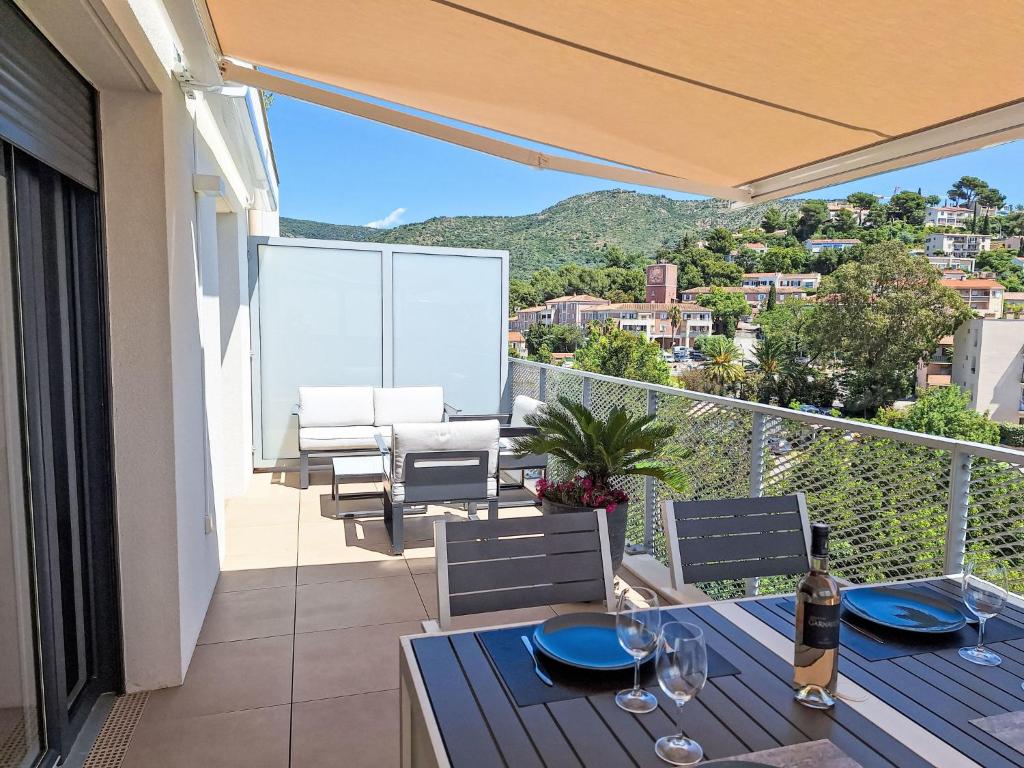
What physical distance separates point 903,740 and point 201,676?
3014 millimetres

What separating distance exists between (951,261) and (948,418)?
1551 cm

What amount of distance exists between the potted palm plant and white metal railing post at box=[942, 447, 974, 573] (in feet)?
5.42

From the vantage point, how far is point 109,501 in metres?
2.97

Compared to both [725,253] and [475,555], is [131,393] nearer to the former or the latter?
[475,555]

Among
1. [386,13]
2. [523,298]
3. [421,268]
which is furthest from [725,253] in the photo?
[386,13]

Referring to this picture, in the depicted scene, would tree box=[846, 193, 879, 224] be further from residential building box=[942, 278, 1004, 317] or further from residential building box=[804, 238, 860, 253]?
residential building box=[942, 278, 1004, 317]

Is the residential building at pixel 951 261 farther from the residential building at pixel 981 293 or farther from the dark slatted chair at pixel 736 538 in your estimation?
the dark slatted chair at pixel 736 538

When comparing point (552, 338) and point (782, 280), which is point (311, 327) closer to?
point (552, 338)

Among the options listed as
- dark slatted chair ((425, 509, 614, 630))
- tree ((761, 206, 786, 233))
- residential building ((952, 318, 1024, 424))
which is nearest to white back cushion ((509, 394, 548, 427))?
dark slatted chair ((425, 509, 614, 630))

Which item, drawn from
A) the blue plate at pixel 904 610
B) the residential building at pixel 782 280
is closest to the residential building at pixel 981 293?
the residential building at pixel 782 280

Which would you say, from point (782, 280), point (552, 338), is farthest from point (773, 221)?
point (552, 338)

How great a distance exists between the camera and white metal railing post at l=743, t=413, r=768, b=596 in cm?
410

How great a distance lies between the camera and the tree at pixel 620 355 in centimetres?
5414

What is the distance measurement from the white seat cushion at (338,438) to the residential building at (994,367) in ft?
198
